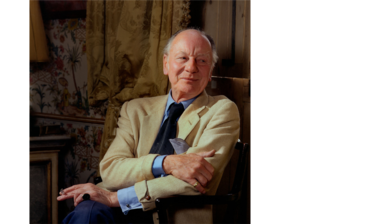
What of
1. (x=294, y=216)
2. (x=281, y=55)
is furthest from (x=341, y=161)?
(x=281, y=55)

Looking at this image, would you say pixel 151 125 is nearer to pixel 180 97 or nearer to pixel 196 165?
pixel 180 97

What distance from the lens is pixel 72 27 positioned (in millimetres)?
2000

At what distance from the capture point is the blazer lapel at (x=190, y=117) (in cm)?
126

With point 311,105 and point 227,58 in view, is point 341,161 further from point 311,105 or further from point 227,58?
point 227,58

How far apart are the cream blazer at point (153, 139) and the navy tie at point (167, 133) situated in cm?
3

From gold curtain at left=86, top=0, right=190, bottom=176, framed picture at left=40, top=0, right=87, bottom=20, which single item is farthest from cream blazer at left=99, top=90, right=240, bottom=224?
framed picture at left=40, top=0, right=87, bottom=20

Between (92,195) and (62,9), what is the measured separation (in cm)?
132

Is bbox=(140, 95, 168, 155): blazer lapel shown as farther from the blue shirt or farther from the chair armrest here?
the chair armrest

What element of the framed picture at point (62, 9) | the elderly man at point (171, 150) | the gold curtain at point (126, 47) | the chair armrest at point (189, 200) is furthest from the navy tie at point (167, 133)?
the framed picture at point (62, 9)

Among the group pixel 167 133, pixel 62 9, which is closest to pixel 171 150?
pixel 167 133

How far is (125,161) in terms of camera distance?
4.09 feet

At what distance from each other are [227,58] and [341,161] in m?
0.77

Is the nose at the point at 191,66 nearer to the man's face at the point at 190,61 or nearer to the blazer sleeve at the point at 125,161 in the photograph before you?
the man's face at the point at 190,61

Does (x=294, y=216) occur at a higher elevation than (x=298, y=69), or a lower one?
lower
